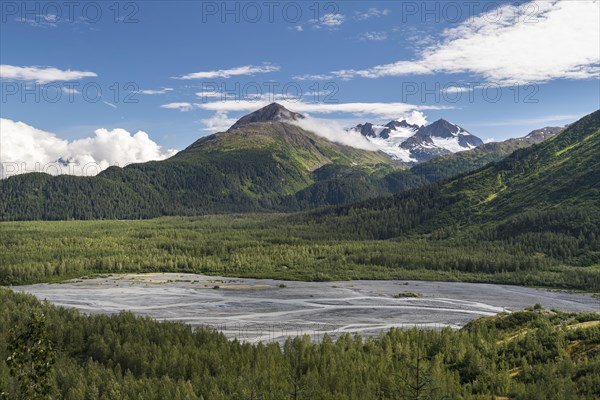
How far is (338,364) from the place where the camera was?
88250 mm

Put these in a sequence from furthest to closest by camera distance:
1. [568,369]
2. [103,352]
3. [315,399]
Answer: [103,352] → [315,399] → [568,369]

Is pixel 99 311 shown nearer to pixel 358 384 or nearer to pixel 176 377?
pixel 176 377

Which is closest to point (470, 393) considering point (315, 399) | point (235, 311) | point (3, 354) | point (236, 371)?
point (315, 399)

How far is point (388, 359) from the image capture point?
90375 millimetres

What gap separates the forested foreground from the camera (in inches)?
2660

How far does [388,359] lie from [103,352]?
5874 centimetres

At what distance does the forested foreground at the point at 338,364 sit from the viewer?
67.6 meters

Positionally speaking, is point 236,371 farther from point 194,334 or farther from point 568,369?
point 568,369

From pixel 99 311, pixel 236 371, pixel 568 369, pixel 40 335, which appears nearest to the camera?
pixel 40 335

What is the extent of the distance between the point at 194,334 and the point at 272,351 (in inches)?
968

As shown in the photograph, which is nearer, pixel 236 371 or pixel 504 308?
pixel 236 371

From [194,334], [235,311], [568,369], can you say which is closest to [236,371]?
[194,334]

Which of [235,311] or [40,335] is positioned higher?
[40,335]

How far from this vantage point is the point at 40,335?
3825cm
